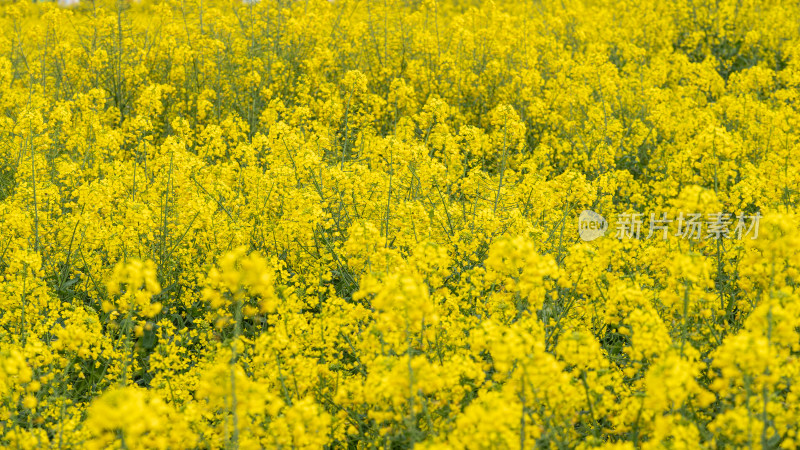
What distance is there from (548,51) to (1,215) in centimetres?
764

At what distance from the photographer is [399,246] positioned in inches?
209

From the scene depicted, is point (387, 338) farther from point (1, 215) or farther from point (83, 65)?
point (83, 65)

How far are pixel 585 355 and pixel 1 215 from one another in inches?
181

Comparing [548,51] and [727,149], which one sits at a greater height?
[727,149]

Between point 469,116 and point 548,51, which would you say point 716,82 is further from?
point 469,116

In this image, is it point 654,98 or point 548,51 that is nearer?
point 654,98

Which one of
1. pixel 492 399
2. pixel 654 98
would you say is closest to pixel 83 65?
pixel 654 98

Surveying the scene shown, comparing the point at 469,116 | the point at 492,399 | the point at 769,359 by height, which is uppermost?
the point at 769,359

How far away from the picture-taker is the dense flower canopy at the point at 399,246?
329cm

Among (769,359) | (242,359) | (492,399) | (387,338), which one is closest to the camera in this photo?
(769,359)

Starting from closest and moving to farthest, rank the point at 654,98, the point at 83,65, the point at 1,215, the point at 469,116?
the point at 1,215 < the point at 654,98 < the point at 469,116 < the point at 83,65

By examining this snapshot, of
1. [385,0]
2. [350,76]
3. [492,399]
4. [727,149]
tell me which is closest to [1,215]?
[350,76]

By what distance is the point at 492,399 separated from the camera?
317 centimetres

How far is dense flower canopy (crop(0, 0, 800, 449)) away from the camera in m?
3.29
